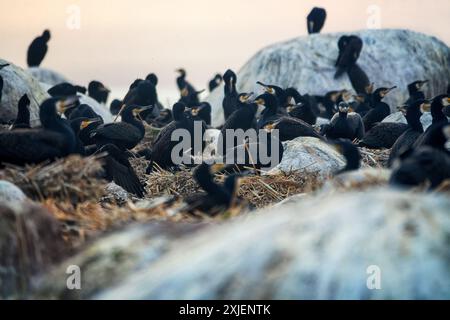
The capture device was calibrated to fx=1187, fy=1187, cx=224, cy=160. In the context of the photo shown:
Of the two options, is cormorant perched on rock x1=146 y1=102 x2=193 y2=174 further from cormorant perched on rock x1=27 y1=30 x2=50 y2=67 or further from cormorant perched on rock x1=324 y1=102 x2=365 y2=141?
cormorant perched on rock x1=27 y1=30 x2=50 y2=67

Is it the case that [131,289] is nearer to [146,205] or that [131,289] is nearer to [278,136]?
[146,205]

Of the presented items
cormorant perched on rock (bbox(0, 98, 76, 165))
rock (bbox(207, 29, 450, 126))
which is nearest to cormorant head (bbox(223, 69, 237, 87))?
rock (bbox(207, 29, 450, 126))

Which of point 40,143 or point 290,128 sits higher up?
point 40,143

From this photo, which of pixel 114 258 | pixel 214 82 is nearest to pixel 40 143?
pixel 114 258

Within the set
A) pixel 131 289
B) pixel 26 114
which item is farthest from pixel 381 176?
pixel 26 114

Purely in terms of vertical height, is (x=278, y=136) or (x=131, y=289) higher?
(x=131, y=289)

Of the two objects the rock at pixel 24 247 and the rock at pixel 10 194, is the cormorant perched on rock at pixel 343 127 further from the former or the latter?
the rock at pixel 24 247

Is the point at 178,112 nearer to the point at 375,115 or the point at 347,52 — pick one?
the point at 375,115
